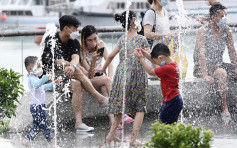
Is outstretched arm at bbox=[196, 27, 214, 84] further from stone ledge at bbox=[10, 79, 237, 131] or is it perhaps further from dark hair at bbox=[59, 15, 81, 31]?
dark hair at bbox=[59, 15, 81, 31]

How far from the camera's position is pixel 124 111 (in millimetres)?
5984

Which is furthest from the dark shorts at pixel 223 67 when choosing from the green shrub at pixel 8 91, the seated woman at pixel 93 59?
the green shrub at pixel 8 91

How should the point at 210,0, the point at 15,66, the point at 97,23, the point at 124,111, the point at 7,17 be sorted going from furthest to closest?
the point at 7,17 < the point at 97,23 < the point at 15,66 < the point at 210,0 < the point at 124,111

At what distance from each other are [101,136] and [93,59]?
3.66 ft

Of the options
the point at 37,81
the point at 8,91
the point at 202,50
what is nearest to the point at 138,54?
the point at 37,81

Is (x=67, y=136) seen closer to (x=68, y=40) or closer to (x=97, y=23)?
(x=68, y=40)

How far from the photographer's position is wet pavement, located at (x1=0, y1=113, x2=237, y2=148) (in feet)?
19.4

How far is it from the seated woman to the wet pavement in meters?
0.35

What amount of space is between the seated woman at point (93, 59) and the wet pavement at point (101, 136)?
35 centimetres

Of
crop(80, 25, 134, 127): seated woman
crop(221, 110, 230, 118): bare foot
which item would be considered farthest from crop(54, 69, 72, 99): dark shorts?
crop(221, 110, 230, 118): bare foot

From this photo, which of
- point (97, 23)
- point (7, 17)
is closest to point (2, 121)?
point (97, 23)

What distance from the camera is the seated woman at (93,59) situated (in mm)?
6856

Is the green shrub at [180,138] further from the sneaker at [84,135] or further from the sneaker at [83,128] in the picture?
the sneaker at [83,128]

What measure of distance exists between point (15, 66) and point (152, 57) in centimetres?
405
